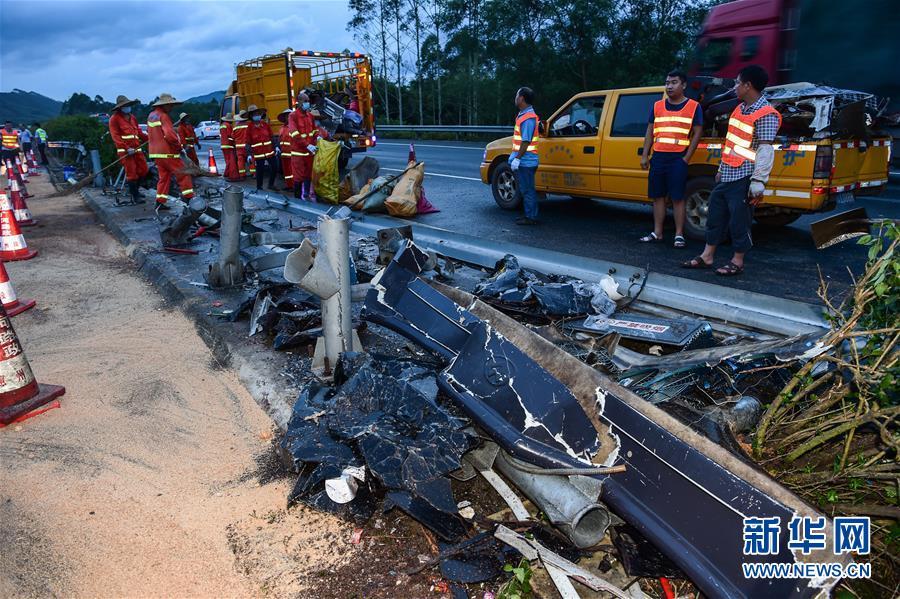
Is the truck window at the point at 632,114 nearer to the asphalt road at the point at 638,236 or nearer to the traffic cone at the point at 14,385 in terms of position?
the asphalt road at the point at 638,236

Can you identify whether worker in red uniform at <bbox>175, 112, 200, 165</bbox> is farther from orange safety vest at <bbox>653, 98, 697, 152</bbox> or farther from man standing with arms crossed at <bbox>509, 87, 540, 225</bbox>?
orange safety vest at <bbox>653, 98, 697, 152</bbox>

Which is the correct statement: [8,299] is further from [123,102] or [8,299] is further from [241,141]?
[241,141]

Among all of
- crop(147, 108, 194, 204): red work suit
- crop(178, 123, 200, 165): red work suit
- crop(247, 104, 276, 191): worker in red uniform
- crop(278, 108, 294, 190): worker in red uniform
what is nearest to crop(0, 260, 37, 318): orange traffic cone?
crop(147, 108, 194, 204): red work suit

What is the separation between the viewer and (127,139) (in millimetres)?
11117

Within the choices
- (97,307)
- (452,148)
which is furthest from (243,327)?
(452,148)

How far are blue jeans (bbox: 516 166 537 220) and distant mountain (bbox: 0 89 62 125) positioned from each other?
94550 mm

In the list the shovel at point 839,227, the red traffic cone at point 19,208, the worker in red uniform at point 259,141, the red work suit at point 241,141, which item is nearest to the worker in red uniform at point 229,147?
the red work suit at point 241,141

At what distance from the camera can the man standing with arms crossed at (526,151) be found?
313 inches

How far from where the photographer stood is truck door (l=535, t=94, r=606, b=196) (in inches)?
324

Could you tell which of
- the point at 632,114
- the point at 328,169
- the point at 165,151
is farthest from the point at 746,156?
the point at 165,151

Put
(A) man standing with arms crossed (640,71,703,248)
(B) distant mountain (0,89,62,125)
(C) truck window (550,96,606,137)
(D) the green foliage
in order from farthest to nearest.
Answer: (B) distant mountain (0,89,62,125) → (C) truck window (550,96,606,137) → (A) man standing with arms crossed (640,71,703,248) → (D) the green foliage

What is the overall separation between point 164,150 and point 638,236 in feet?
25.5

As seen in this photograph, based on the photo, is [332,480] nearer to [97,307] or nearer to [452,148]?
[97,307]

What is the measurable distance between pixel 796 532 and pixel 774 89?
6.56 metres
